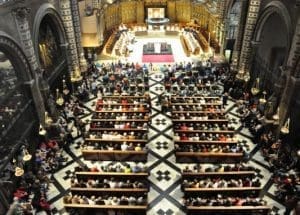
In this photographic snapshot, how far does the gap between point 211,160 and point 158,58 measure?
15131 millimetres

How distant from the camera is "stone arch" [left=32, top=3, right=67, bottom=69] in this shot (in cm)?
1596

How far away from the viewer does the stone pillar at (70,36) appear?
2030 cm

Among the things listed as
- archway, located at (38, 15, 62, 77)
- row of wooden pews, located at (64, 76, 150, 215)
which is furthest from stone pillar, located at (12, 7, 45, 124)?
row of wooden pews, located at (64, 76, 150, 215)

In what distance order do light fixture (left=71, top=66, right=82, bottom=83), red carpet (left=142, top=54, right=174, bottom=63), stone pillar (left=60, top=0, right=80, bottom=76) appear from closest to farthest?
stone pillar (left=60, top=0, right=80, bottom=76) → light fixture (left=71, top=66, right=82, bottom=83) → red carpet (left=142, top=54, right=174, bottom=63)

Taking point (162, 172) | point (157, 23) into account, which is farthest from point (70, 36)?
point (157, 23)

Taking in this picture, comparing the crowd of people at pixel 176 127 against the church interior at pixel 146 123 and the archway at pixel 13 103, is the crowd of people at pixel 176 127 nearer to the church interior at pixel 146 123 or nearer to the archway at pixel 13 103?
the church interior at pixel 146 123

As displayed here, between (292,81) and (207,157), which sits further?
(207,157)

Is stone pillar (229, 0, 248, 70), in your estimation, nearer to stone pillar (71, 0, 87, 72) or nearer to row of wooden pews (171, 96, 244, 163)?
row of wooden pews (171, 96, 244, 163)

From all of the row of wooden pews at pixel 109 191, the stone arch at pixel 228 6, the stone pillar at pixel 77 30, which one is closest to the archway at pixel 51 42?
the stone pillar at pixel 77 30

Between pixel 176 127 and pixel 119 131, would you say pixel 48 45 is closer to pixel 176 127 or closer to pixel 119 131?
pixel 119 131

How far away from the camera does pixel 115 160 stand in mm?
16500

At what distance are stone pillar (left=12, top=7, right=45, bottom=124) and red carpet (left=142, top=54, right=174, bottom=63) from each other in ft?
45.6

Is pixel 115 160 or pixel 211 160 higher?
pixel 211 160

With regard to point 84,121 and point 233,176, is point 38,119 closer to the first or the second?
point 84,121
